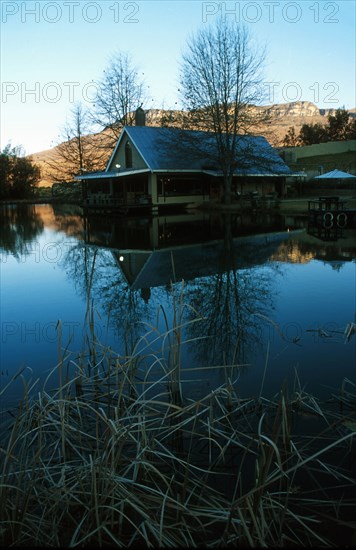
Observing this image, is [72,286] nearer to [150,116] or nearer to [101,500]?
[101,500]

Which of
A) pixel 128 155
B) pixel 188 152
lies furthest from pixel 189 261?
pixel 128 155

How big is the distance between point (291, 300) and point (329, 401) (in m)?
4.50

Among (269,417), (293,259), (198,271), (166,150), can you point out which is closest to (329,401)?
(269,417)

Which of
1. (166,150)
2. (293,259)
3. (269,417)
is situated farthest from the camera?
(166,150)

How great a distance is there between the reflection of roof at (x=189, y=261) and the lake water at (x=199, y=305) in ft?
0.11

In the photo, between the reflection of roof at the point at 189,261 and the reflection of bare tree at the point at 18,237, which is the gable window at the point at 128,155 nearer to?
the reflection of bare tree at the point at 18,237

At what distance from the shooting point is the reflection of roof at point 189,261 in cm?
1134

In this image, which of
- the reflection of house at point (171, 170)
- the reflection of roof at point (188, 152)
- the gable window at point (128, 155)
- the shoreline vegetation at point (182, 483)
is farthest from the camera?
the gable window at point (128, 155)

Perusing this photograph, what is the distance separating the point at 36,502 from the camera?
3104 mm

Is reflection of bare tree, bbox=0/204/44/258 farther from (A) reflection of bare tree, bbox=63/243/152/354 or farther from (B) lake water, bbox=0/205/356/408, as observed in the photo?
(A) reflection of bare tree, bbox=63/243/152/354

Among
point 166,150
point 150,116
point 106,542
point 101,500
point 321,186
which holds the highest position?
point 150,116

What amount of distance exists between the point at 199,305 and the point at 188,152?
27515mm

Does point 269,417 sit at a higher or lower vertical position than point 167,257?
lower

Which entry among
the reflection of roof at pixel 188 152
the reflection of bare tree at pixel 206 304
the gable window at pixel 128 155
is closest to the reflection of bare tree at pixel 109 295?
the reflection of bare tree at pixel 206 304
